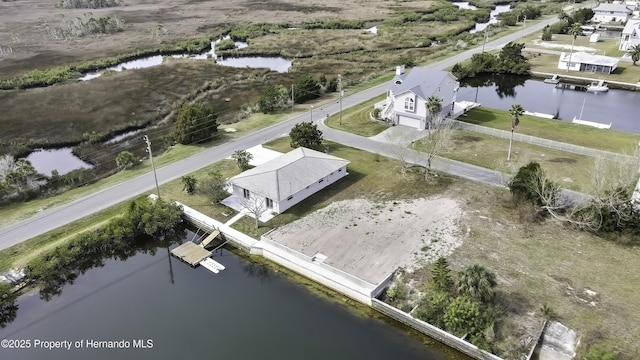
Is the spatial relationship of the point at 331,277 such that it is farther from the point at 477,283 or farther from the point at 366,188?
the point at 366,188

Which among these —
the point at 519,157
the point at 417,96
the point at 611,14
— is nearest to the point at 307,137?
the point at 417,96

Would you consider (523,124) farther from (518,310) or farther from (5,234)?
(5,234)

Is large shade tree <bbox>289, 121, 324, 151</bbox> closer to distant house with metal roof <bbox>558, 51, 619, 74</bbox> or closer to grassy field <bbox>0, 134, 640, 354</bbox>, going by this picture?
grassy field <bbox>0, 134, 640, 354</bbox>

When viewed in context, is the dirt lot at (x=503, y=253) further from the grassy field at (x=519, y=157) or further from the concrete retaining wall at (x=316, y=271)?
the grassy field at (x=519, y=157)

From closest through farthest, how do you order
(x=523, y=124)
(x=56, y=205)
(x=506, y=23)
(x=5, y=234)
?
(x=5, y=234)
(x=56, y=205)
(x=523, y=124)
(x=506, y=23)

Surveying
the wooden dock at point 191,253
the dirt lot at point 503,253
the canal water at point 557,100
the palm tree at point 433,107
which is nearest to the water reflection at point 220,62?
the canal water at point 557,100

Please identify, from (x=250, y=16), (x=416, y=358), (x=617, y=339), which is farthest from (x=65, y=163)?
(x=250, y=16)

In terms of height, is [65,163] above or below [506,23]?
below

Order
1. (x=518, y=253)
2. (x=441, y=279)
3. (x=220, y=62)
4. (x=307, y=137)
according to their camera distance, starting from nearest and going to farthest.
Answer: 1. (x=441, y=279)
2. (x=518, y=253)
3. (x=307, y=137)
4. (x=220, y=62)
